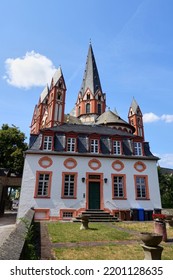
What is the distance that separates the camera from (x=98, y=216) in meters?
17.7

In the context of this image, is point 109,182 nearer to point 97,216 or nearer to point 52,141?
point 97,216

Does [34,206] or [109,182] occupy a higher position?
[109,182]

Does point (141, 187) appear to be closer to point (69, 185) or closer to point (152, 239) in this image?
point (69, 185)

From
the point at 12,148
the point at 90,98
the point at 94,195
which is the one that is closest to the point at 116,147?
the point at 94,195

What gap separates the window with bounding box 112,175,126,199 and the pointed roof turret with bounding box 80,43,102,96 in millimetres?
42485

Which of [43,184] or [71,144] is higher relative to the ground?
[71,144]

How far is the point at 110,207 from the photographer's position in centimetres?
1897

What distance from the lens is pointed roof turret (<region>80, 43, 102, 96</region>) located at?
197 ft

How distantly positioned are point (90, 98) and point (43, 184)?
1684 inches

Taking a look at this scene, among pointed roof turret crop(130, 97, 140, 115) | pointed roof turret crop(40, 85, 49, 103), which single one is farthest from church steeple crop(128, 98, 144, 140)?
pointed roof turret crop(40, 85, 49, 103)

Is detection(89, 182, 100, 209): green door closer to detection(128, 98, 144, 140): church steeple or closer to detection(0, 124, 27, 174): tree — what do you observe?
detection(0, 124, 27, 174): tree
